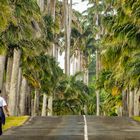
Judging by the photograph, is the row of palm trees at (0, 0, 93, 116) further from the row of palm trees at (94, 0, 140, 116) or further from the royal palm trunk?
the row of palm trees at (94, 0, 140, 116)

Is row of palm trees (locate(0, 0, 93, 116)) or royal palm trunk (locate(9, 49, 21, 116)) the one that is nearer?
row of palm trees (locate(0, 0, 93, 116))

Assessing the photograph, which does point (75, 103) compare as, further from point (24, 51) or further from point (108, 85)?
point (24, 51)

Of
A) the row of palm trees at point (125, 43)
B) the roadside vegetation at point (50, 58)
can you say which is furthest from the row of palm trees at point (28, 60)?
the row of palm trees at point (125, 43)

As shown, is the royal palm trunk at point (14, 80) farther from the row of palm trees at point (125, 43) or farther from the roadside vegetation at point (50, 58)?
the row of palm trees at point (125, 43)

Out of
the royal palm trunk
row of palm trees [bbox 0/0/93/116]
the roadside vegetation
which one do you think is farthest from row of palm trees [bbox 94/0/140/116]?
the royal palm trunk

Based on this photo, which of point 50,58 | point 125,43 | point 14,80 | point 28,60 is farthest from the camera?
point 50,58

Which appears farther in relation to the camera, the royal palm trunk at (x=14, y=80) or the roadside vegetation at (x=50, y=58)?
Answer: the royal palm trunk at (x=14, y=80)

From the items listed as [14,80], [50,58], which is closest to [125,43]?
[14,80]

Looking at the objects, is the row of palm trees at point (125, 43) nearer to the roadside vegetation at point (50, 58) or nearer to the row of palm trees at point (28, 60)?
the roadside vegetation at point (50, 58)

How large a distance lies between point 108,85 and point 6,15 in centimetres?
2617

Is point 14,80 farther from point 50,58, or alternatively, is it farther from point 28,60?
point 50,58

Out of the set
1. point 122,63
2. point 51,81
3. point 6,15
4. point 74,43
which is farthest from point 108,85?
point 74,43

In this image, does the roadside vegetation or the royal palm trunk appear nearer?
the roadside vegetation

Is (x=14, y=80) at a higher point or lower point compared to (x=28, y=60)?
lower
